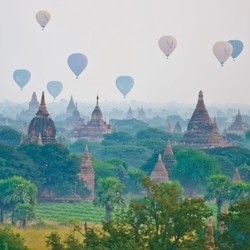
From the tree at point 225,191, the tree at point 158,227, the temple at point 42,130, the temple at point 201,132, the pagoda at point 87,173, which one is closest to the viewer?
the tree at point 158,227

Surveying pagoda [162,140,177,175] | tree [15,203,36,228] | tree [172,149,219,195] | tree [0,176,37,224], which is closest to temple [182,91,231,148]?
pagoda [162,140,177,175]

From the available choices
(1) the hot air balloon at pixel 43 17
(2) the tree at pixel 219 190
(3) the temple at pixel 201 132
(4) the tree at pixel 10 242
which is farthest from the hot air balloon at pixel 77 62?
(4) the tree at pixel 10 242

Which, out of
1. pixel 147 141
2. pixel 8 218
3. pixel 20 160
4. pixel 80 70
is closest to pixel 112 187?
pixel 8 218

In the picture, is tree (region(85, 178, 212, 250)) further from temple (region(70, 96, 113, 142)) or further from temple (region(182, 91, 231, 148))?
temple (region(70, 96, 113, 142))

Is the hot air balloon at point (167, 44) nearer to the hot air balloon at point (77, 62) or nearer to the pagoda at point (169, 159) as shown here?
the hot air balloon at point (77, 62)

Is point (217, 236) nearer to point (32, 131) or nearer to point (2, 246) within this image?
point (2, 246)
